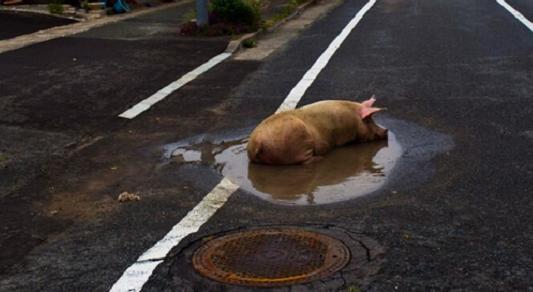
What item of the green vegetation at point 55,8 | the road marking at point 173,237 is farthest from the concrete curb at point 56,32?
the road marking at point 173,237

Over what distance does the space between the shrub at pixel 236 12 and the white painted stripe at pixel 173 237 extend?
11191 millimetres

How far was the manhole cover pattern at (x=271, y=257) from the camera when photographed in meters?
4.97

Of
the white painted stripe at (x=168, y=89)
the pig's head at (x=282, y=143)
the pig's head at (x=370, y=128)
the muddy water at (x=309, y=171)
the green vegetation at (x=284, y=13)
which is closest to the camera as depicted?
the muddy water at (x=309, y=171)

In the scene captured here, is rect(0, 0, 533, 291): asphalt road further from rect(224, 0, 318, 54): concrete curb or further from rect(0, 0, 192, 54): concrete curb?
rect(0, 0, 192, 54): concrete curb

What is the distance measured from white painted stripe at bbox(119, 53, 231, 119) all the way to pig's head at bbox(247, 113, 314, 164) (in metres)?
2.81

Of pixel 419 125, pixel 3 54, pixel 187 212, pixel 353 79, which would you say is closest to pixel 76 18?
pixel 3 54

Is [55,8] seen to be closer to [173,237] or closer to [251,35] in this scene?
[251,35]

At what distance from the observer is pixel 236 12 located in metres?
17.9

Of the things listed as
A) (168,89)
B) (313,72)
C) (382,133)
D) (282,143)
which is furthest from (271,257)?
(313,72)

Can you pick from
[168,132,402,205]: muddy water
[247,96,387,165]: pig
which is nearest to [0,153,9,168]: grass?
[168,132,402,205]: muddy water

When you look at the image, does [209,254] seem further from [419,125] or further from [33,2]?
[33,2]

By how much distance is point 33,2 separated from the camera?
24156 millimetres

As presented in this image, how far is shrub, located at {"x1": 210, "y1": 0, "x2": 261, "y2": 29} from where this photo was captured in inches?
701

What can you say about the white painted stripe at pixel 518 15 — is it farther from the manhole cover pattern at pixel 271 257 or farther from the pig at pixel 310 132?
the manhole cover pattern at pixel 271 257
